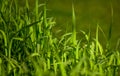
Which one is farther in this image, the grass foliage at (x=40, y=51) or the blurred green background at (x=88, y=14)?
the blurred green background at (x=88, y=14)

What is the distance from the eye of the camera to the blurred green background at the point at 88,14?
415cm

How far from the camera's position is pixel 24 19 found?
8.99 feet

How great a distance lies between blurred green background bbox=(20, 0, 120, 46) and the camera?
4154 millimetres

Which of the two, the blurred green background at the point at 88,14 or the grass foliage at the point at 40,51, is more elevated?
the blurred green background at the point at 88,14

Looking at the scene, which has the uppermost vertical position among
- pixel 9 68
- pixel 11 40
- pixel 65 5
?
pixel 65 5

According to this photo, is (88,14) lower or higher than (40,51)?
higher

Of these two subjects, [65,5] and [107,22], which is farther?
[65,5]

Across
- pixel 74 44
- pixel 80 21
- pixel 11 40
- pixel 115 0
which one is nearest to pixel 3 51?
pixel 11 40

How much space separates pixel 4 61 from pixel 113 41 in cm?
170

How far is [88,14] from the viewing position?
181 inches

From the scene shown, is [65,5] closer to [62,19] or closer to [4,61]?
[62,19]

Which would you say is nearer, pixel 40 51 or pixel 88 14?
pixel 40 51

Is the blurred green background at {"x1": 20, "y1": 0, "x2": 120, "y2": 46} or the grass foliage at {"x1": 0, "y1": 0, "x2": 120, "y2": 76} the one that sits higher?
the blurred green background at {"x1": 20, "y1": 0, "x2": 120, "y2": 46}

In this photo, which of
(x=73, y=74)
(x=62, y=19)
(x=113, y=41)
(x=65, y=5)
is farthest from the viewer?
(x=65, y=5)
